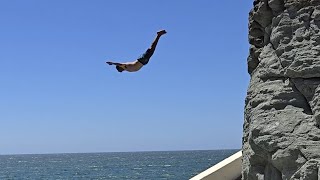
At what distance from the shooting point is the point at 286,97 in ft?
22.0

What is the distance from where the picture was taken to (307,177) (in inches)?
245

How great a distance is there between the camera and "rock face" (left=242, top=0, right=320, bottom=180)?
20.9 ft

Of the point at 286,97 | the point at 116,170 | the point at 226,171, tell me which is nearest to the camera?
the point at 286,97

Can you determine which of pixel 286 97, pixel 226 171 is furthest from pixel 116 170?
pixel 286 97

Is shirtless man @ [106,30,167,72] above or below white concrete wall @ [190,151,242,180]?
above

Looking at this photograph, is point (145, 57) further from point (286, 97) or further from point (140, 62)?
point (286, 97)

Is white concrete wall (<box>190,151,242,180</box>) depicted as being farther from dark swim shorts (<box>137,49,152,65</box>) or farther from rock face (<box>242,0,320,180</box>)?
rock face (<box>242,0,320,180</box>)

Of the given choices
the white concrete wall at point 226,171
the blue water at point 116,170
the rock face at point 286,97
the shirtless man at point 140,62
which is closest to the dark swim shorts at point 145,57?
the shirtless man at point 140,62

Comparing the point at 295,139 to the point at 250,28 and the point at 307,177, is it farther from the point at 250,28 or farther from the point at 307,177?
the point at 250,28

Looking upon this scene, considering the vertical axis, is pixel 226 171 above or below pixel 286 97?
below

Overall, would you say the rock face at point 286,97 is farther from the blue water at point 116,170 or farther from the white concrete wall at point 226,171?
the blue water at point 116,170

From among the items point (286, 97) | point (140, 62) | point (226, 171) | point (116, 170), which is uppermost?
point (140, 62)

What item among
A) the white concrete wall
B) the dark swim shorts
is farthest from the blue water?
the dark swim shorts

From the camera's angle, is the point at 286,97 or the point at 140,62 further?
the point at 140,62
